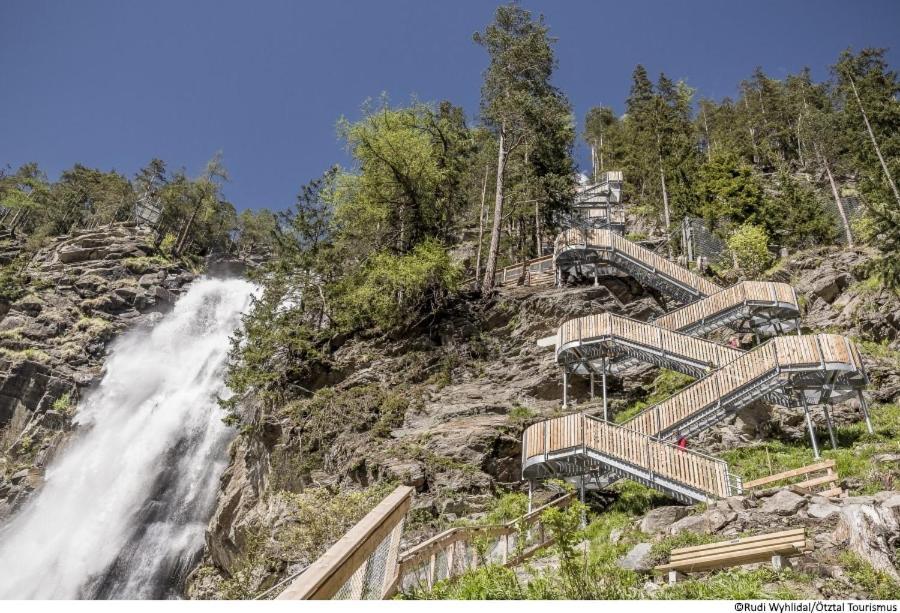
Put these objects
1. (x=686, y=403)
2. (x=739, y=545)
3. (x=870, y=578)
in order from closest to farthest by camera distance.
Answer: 1. (x=870, y=578)
2. (x=739, y=545)
3. (x=686, y=403)

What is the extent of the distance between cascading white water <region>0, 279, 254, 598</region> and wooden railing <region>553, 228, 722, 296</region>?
817 inches

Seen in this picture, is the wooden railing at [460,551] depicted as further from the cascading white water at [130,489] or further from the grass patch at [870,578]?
the cascading white water at [130,489]

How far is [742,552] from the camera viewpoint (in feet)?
25.7

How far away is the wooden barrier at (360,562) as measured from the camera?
3.16 m

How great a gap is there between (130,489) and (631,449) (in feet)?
89.1

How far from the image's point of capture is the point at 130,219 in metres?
63.8

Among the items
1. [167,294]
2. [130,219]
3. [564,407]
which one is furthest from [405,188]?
[130,219]

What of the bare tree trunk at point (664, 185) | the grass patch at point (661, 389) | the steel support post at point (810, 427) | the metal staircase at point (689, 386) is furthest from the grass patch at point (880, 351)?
the bare tree trunk at point (664, 185)

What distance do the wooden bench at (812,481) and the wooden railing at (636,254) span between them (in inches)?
424

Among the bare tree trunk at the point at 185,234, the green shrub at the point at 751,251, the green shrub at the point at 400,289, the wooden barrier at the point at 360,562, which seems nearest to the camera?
the wooden barrier at the point at 360,562

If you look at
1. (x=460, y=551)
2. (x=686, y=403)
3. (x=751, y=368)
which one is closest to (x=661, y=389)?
(x=686, y=403)

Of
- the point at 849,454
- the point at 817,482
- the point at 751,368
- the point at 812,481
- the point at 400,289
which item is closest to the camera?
the point at 817,482

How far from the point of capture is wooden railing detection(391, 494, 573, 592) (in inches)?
257

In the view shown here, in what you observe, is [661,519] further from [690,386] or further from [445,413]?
[445,413]
